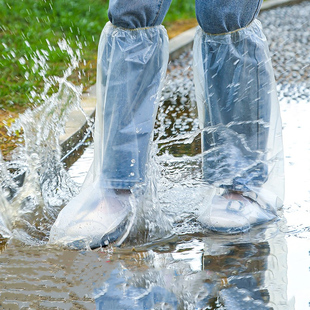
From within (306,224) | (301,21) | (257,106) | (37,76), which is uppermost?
(301,21)

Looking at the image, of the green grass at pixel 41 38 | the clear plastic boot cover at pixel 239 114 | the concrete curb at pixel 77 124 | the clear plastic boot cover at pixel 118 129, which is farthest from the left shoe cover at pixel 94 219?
the green grass at pixel 41 38

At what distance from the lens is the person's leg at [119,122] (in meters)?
2.50

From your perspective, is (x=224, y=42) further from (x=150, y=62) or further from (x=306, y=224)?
(x=306, y=224)

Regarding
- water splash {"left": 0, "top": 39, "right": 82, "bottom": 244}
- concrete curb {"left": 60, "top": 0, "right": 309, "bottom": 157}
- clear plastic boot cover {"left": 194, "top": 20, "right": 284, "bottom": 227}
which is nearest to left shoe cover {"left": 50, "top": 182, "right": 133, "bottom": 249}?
water splash {"left": 0, "top": 39, "right": 82, "bottom": 244}

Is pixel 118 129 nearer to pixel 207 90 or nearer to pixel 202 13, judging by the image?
pixel 207 90

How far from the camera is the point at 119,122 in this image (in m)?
2.52

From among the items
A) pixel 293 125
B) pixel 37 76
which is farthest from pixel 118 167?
pixel 37 76

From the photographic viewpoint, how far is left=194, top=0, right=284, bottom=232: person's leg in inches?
102

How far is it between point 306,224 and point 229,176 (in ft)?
1.21

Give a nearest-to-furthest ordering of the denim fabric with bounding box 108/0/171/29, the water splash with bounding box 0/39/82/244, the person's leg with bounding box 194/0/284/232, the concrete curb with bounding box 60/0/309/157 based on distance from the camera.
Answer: the denim fabric with bounding box 108/0/171/29 → the person's leg with bounding box 194/0/284/232 → the water splash with bounding box 0/39/82/244 → the concrete curb with bounding box 60/0/309/157

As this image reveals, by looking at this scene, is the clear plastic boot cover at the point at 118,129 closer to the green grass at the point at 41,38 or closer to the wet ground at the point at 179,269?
the wet ground at the point at 179,269

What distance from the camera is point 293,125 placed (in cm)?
427

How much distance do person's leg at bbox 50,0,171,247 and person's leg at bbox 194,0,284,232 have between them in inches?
7.7

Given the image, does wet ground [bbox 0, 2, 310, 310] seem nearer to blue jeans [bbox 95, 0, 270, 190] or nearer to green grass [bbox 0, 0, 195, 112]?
blue jeans [bbox 95, 0, 270, 190]
